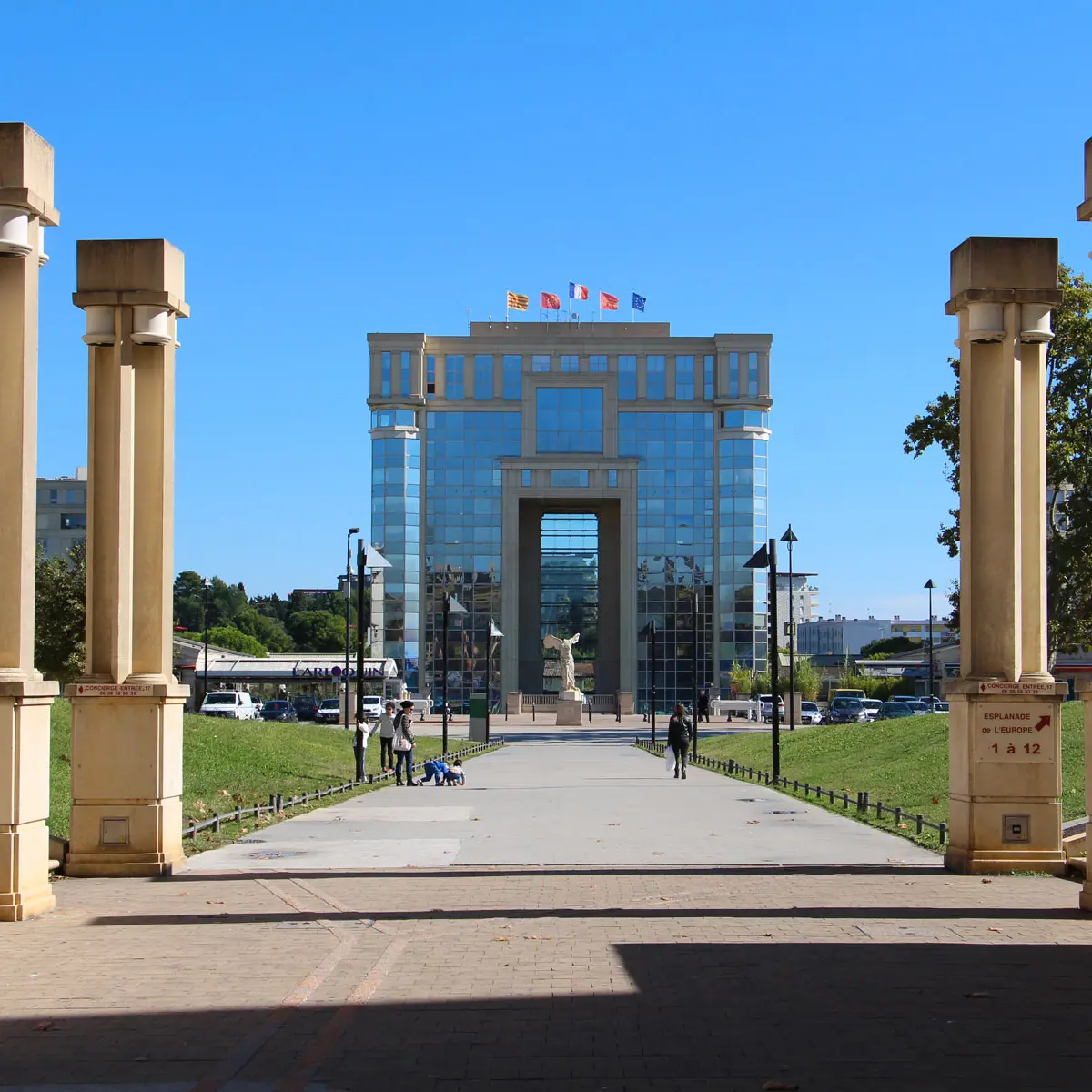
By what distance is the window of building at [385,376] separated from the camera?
100000 mm

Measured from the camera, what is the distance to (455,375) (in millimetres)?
101562

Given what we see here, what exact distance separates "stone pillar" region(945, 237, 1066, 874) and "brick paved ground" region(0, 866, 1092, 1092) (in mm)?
797

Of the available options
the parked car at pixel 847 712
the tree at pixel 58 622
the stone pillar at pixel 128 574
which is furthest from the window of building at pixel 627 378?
the stone pillar at pixel 128 574

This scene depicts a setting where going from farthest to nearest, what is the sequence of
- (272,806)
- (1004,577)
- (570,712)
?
(570,712) → (272,806) → (1004,577)

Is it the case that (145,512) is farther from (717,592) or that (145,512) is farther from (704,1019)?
(717,592)

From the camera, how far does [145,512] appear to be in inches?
603

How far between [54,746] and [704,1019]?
20.7m

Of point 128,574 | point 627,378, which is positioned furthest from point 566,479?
point 128,574

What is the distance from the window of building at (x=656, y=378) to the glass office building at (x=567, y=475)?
3.5 inches

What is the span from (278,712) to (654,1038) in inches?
2901

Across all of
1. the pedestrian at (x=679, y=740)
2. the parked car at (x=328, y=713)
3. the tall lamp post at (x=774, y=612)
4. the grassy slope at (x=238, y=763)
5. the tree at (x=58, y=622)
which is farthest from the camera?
the parked car at (x=328, y=713)

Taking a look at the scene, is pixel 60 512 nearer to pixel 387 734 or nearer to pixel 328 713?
pixel 328 713

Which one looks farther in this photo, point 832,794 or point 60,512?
point 60,512

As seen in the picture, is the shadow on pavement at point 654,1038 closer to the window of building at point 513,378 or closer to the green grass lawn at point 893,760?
the green grass lawn at point 893,760
